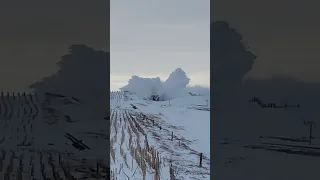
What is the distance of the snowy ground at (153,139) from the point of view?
2629 millimetres

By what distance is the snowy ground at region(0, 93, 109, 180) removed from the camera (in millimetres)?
2619

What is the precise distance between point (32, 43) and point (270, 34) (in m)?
1.47

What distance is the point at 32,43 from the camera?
265cm

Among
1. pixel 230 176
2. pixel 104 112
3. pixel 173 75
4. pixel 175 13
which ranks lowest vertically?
pixel 230 176

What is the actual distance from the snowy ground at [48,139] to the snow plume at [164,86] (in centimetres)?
30

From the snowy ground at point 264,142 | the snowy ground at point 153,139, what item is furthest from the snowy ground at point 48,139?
the snowy ground at point 264,142

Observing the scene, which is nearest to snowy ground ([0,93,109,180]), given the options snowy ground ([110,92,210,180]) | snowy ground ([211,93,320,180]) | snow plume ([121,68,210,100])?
snowy ground ([110,92,210,180])

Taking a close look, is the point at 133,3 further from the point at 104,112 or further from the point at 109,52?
the point at 104,112

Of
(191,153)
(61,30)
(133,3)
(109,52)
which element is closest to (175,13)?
(133,3)

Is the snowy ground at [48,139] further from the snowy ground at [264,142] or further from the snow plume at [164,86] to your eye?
the snowy ground at [264,142]

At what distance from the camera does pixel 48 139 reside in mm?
2639

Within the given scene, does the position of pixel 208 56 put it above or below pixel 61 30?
below

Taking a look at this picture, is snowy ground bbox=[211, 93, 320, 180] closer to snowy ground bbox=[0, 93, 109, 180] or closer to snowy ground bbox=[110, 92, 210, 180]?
snowy ground bbox=[110, 92, 210, 180]

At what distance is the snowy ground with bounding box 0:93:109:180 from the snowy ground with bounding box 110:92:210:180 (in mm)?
94
